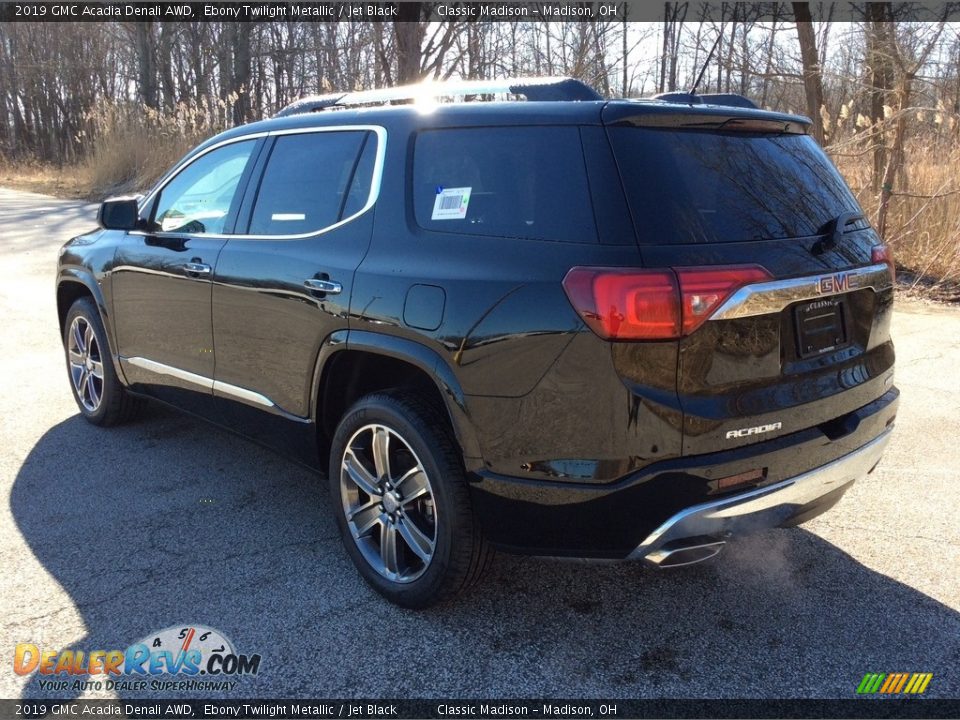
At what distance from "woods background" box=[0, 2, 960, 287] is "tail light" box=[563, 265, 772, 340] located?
1639 millimetres

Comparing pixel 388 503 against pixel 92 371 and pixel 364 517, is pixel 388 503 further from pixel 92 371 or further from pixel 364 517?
pixel 92 371

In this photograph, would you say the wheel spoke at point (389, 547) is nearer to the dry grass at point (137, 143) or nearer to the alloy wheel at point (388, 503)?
the alloy wheel at point (388, 503)

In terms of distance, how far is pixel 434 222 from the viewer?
9.59 feet

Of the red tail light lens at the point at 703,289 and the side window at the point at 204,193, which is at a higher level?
the side window at the point at 204,193

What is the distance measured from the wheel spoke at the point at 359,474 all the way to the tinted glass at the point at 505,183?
954 mm

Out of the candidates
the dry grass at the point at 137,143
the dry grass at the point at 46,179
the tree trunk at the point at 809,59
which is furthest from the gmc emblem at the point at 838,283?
the dry grass at the point at 46,179

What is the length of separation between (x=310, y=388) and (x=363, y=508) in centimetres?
53

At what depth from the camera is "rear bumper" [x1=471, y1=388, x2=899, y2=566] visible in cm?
246

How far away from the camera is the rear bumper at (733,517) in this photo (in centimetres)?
247

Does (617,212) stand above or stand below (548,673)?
above

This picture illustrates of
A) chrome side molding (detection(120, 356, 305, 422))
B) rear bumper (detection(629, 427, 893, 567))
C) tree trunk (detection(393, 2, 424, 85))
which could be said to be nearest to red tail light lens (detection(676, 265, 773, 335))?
rear bumper (detection(629, 427, 893, 567))

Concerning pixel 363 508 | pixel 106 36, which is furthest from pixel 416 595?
pixel 106 36

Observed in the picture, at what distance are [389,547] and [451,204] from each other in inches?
51.0

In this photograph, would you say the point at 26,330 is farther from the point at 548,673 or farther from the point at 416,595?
the point at 548,673
